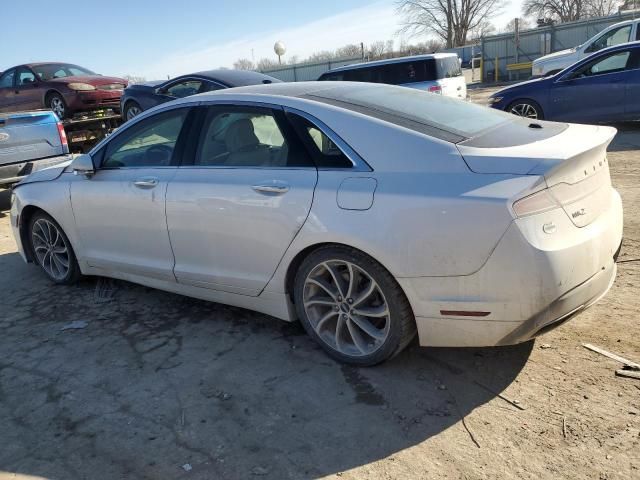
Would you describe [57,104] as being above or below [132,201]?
above

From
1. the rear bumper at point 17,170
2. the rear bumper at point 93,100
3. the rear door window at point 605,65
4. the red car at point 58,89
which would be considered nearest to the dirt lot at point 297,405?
the rear bumper at point 17,170

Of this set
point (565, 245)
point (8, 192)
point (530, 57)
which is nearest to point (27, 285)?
point (565, 245)

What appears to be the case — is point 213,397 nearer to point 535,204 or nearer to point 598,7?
point 535,204

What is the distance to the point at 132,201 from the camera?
3.99 meters

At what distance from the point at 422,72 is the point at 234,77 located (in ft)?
17.8

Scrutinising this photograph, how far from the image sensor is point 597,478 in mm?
2244

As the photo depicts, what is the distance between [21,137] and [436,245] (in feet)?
23.2

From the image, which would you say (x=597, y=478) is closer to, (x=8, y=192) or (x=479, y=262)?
(x=479, y=262)

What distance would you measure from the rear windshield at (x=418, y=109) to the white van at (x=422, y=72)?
946cm

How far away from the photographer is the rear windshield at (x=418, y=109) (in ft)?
10.1

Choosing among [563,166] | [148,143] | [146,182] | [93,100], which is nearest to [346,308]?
[563,166]

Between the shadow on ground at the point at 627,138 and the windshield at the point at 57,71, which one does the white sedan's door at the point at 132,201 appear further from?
the windshield at the point at 57,71

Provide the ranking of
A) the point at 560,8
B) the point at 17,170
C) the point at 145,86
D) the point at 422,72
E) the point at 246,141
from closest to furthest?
the point at 246,141, the point at 17,170, the point at 145,86, the point at 422,72, the point at 560,8

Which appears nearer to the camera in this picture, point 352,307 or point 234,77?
point 352,307
